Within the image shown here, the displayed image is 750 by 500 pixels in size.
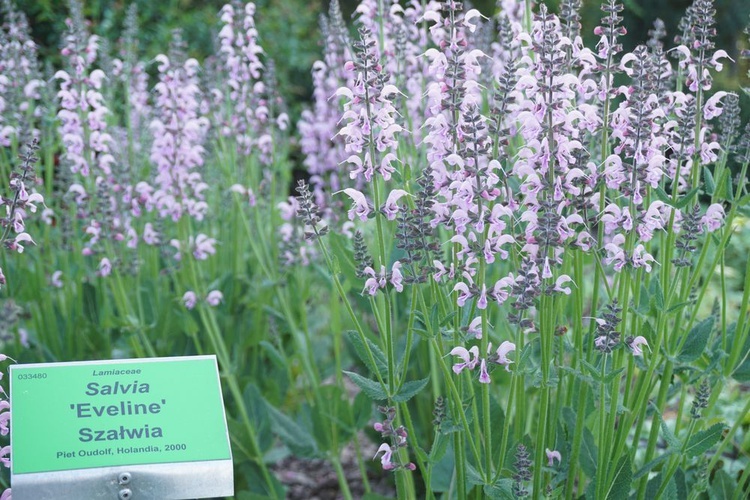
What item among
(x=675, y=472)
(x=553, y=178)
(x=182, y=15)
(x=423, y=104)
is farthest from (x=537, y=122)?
(x=182, y=15)

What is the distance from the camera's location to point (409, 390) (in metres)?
2.27

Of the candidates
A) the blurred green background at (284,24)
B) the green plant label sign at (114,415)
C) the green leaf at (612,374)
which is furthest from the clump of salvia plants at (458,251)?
the blurred green background at (284,24)

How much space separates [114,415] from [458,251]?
94cm

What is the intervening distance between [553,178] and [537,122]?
14 centimetres

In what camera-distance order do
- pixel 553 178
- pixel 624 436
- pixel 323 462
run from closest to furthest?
pixel 553 178, pixel 624 436, pixel 323 462

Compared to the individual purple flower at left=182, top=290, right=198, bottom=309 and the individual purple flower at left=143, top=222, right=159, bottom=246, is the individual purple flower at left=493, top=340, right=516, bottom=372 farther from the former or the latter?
the individual purple flower at left=143, top=222, right=159, bottom=246

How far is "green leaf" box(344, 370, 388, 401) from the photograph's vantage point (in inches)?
87.8

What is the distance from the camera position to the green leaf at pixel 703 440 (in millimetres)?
2381

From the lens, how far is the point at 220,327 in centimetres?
375

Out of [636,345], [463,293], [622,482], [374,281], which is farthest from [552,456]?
[374,281]

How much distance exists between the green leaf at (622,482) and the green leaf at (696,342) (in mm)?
337

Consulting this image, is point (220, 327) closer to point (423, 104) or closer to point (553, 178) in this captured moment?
point (423, 104)

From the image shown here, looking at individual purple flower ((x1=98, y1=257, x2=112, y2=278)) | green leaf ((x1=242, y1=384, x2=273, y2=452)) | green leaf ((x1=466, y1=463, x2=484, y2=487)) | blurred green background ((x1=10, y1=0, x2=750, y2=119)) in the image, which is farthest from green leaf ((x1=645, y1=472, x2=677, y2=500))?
blurred green background ((x1=10, y1=0, x2=750, y2=119))

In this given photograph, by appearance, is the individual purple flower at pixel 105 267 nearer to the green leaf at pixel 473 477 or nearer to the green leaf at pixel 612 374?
the green leaf at pixel 473 477
